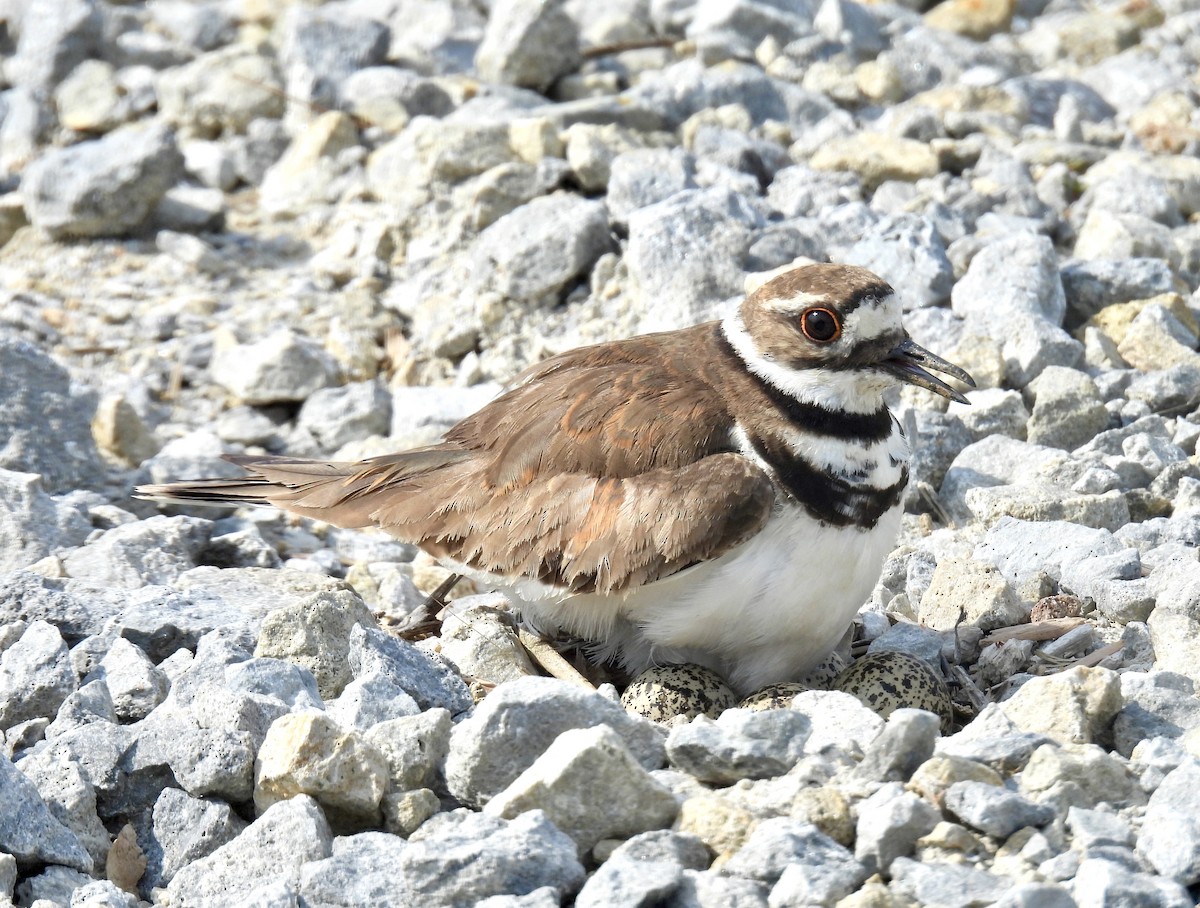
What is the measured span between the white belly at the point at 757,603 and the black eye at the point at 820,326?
51 centimetres

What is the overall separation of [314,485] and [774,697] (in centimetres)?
184

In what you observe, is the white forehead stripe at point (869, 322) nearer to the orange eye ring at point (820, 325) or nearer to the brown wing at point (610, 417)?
the orange eye ring at point (820, 325)

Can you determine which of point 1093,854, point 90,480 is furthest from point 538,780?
point 90,480

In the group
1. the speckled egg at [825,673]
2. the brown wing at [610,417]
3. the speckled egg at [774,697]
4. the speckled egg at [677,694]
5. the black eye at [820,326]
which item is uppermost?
the black eye at [820,326]

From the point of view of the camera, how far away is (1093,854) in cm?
321

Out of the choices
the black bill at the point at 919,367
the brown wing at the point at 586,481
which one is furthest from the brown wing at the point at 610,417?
the black bill at the point at 919,367

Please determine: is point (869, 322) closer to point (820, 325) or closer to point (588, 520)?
point (820, 325)

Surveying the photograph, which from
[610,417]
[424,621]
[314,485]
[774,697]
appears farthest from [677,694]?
[314,485]

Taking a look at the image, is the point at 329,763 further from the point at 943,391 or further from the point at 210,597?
the point at 943,391

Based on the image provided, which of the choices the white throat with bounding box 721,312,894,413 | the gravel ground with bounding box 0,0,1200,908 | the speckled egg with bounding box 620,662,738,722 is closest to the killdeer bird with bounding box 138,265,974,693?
the white throat with bounding box 721,312,894,413

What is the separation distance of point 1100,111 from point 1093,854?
21.3 feet

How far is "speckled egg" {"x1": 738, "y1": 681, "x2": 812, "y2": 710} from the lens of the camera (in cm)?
427

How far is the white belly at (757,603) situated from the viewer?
438cm

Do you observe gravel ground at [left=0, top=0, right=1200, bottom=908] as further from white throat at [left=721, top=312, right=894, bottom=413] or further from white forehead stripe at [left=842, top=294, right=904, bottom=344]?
white forehead stripe at [left=842, top=294, right=904, bottom=344]
